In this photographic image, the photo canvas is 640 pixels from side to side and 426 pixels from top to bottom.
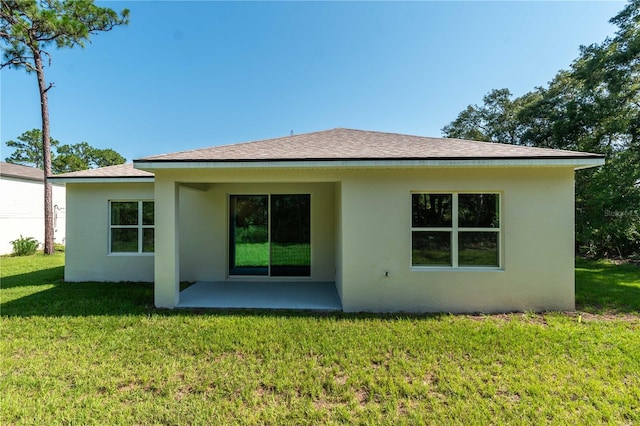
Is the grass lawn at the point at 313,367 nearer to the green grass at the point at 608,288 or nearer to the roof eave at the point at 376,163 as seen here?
the green grass at the point at 608,288

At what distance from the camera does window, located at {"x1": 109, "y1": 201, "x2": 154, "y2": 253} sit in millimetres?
9305

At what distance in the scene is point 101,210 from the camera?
9.23 m

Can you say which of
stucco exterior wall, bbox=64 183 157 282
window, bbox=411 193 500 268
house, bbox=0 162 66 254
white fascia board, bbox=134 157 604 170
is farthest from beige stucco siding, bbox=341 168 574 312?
house, bbox=0 162 66 254

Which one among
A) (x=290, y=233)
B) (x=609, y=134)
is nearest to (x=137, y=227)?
(x=290, y=233)

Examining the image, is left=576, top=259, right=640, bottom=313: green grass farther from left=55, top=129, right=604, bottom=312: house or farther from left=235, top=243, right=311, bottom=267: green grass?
left=235, top=243, right=311, bottom=267: green grass

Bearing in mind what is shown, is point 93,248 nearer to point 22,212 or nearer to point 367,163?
point 367,163

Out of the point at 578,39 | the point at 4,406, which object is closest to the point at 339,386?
the point at 4,406

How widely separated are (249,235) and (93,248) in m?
4.96

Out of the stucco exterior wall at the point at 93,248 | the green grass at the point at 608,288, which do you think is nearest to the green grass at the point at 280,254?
the stucco exterior wall at the point at 93,248

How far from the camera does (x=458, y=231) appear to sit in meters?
6.46

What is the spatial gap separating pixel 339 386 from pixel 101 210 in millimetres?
9366

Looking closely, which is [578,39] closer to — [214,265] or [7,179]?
[214,265]

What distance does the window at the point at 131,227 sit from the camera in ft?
30.5

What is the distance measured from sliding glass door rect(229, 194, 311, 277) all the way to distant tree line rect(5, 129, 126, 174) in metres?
49.9
